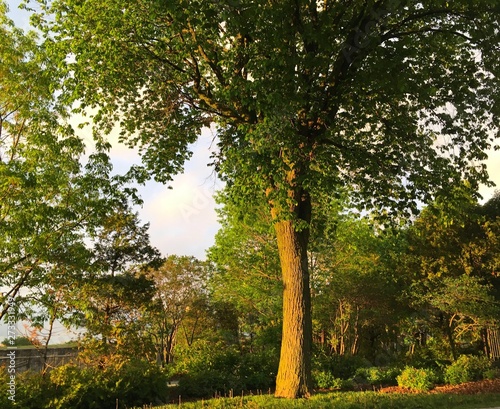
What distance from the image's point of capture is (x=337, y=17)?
1020 cm

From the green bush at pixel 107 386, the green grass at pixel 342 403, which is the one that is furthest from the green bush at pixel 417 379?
the green bush at pixel 107 386

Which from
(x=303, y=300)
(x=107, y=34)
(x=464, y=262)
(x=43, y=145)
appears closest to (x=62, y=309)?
(x=43, y=145)

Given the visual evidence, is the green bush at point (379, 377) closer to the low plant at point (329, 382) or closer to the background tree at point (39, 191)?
the low plant at point (329, 382)

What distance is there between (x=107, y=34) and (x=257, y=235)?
16.6 metres

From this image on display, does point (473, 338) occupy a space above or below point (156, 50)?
below

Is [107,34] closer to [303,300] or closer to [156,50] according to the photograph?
[156,50]

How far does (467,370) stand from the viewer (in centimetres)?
1647

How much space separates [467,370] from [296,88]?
13.6 m

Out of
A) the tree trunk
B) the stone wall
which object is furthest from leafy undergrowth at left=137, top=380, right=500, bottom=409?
the stone wall

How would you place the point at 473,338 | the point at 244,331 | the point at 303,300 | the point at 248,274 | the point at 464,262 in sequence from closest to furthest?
the point at 303,300
the point at 464,262
the point at 473,338
the point at 248,274
the point at 244,331

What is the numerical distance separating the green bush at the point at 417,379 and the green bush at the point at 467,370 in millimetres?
623

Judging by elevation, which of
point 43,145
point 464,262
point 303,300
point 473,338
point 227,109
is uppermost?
point 227,109

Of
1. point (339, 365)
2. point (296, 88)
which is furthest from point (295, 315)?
point (339, 365)

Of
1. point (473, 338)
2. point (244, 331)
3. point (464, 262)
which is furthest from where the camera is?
point (244, 331)
